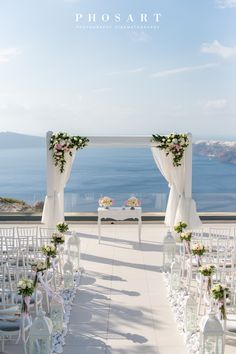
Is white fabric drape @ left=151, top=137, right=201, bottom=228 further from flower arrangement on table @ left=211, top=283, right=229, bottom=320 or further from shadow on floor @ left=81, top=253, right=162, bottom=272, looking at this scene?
flower arrangement on table @ left=211, top=283, right=229, bottom=320

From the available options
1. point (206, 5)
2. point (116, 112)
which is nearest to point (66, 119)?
point (116, 112)

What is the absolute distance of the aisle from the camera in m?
6.37

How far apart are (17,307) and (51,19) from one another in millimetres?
52227

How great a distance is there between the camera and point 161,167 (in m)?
11.9

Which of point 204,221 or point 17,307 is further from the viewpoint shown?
point 204,221

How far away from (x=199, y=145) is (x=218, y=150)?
8.64 ft

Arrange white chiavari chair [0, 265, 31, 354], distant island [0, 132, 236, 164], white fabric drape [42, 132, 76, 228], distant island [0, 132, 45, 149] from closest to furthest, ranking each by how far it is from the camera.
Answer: white chiavari chair [0, 265, 31, 354] → white fabric drape [42, 132, 76, 228] → distant island [0, 132, 236, 164] → distant island [0, 132, 45, 149]

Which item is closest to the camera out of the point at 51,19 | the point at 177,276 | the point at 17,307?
the point at 17,307

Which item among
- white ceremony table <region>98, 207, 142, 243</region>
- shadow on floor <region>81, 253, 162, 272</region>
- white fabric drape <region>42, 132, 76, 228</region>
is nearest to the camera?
shadow on floor <region>81, 253, 162, 272</region>

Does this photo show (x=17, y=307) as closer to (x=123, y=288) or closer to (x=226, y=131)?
(x=123, y=288)

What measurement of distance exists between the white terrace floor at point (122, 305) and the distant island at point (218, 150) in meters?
52.4

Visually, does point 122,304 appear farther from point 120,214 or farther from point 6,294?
point 120,214

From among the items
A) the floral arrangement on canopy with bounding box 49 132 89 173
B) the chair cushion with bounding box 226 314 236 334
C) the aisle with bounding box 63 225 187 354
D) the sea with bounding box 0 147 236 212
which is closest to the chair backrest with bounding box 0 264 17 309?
the aisle with bounding box 63 225 187 354

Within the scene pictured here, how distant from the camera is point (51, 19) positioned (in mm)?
55625
